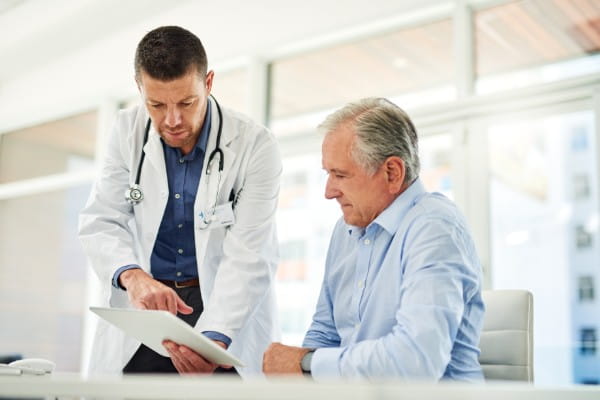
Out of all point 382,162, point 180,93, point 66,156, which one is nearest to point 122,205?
point 180,93

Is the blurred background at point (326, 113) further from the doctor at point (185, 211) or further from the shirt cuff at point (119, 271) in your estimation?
the shirt cuff at point (119, 271)

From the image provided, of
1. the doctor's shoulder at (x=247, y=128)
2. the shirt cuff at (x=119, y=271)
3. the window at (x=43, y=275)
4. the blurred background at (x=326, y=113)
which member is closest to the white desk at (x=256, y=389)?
the shirt cuff at (x=119, y=271)

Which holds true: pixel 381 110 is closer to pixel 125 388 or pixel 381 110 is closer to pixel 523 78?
pixel 125 388

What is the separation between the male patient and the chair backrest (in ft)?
0.54

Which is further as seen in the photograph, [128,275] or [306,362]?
[128,275]

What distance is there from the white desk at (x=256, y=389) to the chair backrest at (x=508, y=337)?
84cm

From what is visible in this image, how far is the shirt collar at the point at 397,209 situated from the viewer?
1397 millimetres

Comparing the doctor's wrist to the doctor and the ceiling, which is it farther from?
the ceiling

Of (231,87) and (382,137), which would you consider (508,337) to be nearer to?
(382,137)

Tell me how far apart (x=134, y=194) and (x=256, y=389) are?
1.35m

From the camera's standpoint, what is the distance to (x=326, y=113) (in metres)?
4.03

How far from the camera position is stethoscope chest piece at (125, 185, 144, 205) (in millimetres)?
1764

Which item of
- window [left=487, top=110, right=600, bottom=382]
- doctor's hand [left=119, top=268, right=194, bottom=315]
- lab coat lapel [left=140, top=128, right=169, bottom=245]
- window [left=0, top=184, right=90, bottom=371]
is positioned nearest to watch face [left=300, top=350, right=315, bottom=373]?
doctor's hand [left=119, top=268, right=194, bottom=315]

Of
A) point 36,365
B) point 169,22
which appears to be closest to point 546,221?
point 36,365
